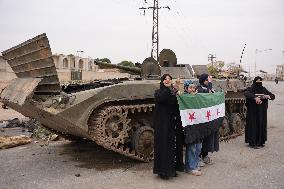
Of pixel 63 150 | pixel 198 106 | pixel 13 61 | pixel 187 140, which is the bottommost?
pixel 63 150

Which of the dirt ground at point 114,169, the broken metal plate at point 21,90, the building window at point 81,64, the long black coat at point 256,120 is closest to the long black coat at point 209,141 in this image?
the dirt ground at point 114,169

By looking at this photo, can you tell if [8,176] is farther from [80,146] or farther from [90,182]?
[80,146]

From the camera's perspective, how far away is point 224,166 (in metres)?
7.59

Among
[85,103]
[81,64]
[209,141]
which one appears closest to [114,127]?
[85,103]

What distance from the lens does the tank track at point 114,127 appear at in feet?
23.7

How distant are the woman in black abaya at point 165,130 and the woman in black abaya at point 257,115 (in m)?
3.47

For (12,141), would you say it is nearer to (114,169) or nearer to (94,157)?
(94,157)

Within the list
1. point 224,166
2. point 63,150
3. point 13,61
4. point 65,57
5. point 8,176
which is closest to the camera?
point 8,176

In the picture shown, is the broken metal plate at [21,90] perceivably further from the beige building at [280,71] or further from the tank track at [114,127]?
the beige building at [280,71]

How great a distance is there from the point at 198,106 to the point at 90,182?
2341 mm

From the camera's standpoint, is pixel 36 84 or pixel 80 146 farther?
pixel 80 146

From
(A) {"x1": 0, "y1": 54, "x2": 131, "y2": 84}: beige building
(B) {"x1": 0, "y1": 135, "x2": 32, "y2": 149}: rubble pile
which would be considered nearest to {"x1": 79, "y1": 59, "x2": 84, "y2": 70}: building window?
(A) {"x1": 0, "y1": 54, "x2": 131, "y2": 84}: beige building

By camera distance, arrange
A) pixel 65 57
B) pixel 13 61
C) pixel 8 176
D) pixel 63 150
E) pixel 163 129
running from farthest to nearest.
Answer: pixel 65 57 → pixel 63 150 → pixel 13 61 → pixel 8 176 → pixel 163 129

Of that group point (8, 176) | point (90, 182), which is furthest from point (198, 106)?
point (8, 176)
